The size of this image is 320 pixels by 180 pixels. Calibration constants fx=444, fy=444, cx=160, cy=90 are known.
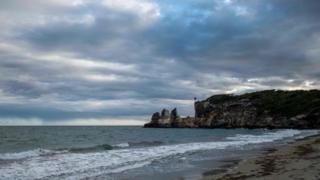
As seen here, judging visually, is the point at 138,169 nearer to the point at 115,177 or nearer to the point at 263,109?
the point at 115,177

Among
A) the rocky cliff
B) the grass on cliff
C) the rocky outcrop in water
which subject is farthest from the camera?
the rocky outcrop in water

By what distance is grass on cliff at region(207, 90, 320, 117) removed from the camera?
117 meters

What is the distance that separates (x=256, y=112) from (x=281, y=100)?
8324 millimetres

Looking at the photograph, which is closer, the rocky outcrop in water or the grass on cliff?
the grass on cliff

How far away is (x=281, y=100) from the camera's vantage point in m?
128

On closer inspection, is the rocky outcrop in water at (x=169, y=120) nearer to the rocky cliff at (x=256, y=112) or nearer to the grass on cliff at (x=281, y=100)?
the rocky cliff at (x=256, y=112)

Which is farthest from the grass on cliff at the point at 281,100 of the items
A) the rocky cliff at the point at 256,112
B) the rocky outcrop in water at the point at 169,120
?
the rocky outcrop in water at the point at 169,120

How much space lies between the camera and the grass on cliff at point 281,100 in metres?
117

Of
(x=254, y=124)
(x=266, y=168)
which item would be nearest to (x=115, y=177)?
(x=266, y=168)

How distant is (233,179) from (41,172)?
28.0 feet

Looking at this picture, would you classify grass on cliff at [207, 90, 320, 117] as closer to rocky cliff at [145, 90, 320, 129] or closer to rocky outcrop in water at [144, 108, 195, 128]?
rocky cliff at [145, 90, 320, 129]

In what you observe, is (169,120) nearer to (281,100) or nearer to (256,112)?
(256,112)

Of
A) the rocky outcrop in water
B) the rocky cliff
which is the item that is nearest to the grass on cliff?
the rocky cliff

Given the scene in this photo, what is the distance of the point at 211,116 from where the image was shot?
446 feet
